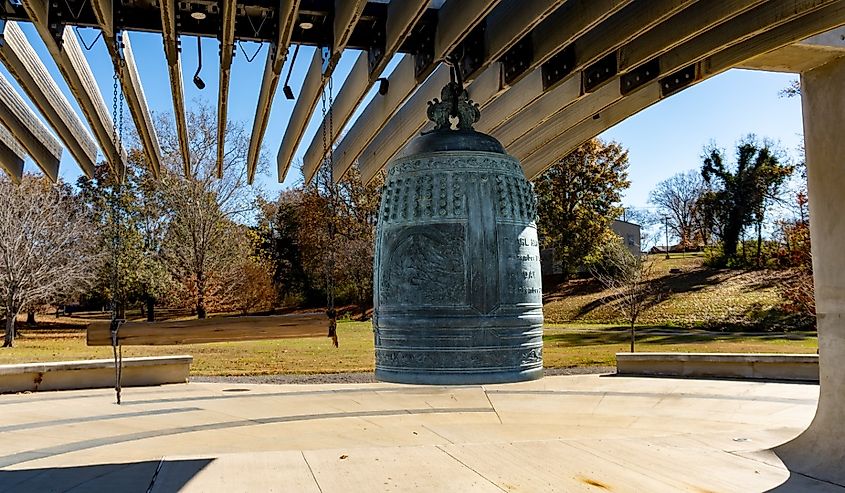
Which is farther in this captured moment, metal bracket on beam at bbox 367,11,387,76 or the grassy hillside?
the grassy hillside

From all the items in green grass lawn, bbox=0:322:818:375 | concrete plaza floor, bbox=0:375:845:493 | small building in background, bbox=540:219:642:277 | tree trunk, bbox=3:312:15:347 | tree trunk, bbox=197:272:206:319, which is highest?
small building in background, bbox=540:219:642:277

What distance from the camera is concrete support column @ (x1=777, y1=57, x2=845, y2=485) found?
6.16 m

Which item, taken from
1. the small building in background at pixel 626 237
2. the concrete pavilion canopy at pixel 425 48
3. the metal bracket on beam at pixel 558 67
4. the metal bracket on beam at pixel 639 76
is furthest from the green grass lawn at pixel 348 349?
the small building in background at pixel 626 237

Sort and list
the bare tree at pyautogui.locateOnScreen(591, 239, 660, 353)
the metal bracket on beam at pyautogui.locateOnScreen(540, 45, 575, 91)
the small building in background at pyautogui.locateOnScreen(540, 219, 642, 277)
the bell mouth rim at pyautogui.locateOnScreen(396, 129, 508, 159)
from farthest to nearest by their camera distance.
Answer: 1. the small building in background at pyautogui.locateOnScreen(540, 219, 642, 277)
2. the bare tree at pyautogui.locateOnScreen(591, 239, 660, 353)
3. the metal bracket on beam at pyautogui.locateOnScreen(540, 45, 575, 91)
4. the bell mouth rim at pyautogui.locateOnScreen(396, 129, 508, 159)

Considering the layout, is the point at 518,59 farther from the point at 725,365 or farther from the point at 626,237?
the point at 626,237

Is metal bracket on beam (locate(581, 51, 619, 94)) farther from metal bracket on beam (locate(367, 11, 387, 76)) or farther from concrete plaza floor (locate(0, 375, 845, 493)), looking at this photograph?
concrete plaza floor (locate(0, 375, 845, 493))

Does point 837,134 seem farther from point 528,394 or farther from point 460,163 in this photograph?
point 528,394

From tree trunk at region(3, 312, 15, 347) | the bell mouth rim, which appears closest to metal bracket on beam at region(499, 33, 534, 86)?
the bell mouth rim

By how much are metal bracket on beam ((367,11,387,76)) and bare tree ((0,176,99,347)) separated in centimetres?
2122

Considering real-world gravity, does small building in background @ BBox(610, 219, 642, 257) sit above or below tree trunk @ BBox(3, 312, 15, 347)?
above

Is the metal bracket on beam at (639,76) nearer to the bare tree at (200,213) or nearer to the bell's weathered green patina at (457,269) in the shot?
the bell's weathered green patina at (457,269)

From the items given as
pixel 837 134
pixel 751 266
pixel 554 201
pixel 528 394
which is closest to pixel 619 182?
pixel 554 201

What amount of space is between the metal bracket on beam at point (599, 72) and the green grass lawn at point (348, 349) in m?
10.9

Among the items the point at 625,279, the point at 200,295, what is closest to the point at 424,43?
the point at 625,279
